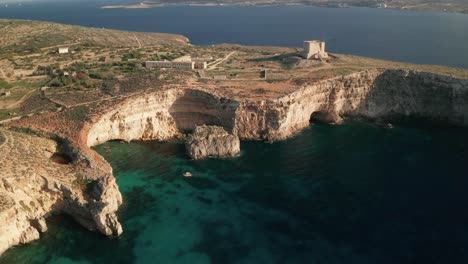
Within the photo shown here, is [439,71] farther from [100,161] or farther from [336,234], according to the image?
[100,161]

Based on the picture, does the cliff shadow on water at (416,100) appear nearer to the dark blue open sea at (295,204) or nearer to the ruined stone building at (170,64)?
the dark blue open sea at (295,204)

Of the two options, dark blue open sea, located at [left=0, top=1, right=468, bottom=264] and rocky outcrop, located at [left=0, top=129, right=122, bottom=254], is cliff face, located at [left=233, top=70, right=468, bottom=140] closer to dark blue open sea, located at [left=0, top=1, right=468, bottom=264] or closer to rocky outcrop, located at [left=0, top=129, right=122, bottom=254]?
dark blue open sea, located at [left=0, top=1, right=468, bottom=264]

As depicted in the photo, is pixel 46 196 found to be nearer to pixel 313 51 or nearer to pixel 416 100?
pixel 313 51

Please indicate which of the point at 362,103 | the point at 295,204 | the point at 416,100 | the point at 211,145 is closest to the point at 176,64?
the point at 211,145

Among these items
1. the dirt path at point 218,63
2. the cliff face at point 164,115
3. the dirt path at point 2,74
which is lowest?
the cliff face at point 164,115

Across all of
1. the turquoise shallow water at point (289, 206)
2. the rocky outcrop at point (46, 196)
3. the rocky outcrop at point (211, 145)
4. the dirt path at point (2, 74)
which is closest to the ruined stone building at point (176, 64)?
the turquoise shallow water at point (289, 206)
